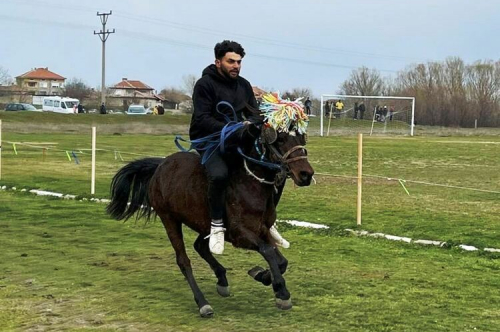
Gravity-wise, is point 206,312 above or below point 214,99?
below

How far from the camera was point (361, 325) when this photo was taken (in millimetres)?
5676

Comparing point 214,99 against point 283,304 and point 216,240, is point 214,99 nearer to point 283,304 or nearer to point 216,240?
point 216,240

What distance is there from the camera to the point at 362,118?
56250 mm

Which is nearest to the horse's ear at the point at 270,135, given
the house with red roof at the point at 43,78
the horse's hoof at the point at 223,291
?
the horse's hoof at the point at 223,291

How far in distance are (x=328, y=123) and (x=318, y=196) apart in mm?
37599

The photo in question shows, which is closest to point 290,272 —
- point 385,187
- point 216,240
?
point 216,240

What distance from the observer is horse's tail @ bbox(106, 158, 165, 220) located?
7.34 m

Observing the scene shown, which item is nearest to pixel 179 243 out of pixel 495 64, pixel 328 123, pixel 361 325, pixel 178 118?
pixel 361 325

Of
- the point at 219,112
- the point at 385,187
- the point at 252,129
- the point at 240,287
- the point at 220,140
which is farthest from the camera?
the point at 385,187

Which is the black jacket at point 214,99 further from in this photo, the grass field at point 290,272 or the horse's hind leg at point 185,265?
the grass field at point 290,272

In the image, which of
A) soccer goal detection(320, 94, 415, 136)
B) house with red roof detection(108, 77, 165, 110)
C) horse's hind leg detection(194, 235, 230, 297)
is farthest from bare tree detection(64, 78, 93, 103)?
horse's hind leg detection(194, 235, 230, 297)

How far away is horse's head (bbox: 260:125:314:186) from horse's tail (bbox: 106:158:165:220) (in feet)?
6.06

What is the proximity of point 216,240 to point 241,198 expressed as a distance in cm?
→ 42

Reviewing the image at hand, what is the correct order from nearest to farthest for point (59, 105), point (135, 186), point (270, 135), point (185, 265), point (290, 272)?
point (270, 135), point (185, 265), point (135, 186), point (290, 272), point (59, 105)
